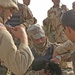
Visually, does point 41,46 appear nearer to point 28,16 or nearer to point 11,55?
point 11,55

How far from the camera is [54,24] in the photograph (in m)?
11.0

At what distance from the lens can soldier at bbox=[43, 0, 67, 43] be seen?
1063 centimetres

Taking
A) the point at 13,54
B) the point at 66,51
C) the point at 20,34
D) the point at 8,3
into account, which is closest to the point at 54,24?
the point at 66,51

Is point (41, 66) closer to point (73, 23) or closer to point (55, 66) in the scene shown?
point (55, 66)

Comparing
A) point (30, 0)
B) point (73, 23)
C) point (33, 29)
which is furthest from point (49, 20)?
point (73, 23)

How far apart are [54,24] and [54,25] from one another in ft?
0.11

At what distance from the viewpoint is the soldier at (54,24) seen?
10.6m

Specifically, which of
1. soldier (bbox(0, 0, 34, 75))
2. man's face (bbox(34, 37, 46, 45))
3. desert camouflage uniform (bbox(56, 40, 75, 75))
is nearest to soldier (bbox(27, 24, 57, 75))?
man's face (bbox(34, 37, 46, 45))

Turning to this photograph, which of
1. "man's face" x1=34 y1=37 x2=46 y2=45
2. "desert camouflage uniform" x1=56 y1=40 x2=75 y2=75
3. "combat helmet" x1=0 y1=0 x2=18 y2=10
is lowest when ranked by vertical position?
"man's face" x1=34 y1=37 x2=46 y2=45

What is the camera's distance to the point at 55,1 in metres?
10.6

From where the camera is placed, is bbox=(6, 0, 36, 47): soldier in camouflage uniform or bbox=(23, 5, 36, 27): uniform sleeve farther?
bbox=(23, 5, 36, 27): uniform sleeve

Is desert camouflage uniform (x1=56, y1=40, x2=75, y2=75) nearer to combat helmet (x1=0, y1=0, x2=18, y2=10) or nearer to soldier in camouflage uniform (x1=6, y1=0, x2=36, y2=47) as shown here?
combat helmet (x1=0, y1=0, x2=18, y2=10)

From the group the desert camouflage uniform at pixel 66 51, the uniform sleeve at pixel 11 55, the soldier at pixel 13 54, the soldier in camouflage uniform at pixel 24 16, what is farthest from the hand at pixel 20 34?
the soldier in camouflage uniform at pixel 24 16

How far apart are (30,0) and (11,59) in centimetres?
709
